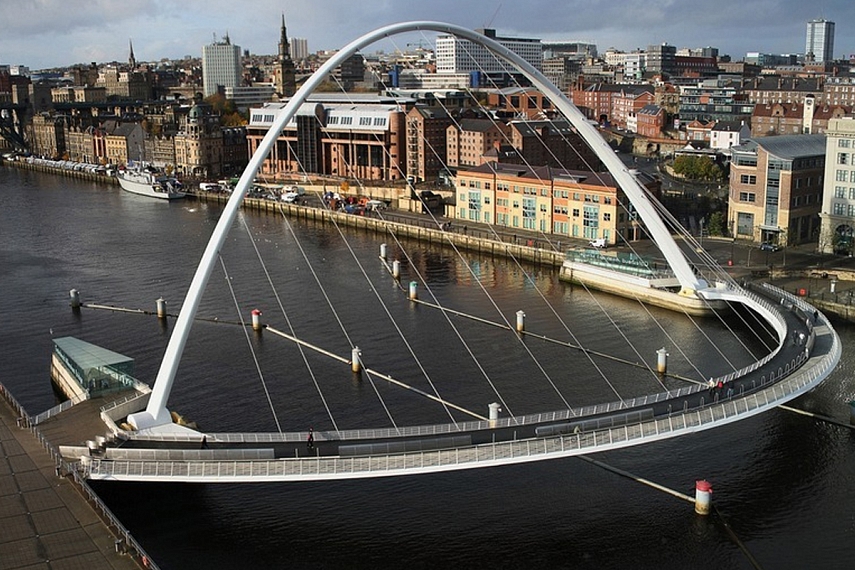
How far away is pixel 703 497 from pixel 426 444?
5.37m

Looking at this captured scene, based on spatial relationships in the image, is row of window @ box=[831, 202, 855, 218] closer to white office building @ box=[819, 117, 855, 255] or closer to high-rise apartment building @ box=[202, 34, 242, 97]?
white office building @ box=[819, 117, 855, 255]

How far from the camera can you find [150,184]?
7019cm

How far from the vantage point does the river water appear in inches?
687

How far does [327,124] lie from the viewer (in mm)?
70500

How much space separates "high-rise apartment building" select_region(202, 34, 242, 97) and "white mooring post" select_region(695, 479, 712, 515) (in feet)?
480

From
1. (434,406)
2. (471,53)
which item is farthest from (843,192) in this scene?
(471,53)

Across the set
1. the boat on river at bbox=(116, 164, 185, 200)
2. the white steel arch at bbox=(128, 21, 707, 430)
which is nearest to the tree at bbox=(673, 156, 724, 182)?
the boat on river at bbox=(116, 164, 185, 200)

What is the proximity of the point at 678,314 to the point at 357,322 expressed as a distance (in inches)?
420

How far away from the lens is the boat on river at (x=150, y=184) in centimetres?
6869

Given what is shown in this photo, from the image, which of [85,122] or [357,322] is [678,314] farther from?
[85,122]

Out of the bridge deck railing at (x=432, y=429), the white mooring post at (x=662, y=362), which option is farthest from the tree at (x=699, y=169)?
the bridge deck railing at (x=432, y=429)

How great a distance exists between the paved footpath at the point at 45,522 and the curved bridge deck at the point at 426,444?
2.61ft

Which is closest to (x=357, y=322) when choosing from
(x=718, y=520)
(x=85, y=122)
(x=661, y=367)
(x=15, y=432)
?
(x=661, y=367)

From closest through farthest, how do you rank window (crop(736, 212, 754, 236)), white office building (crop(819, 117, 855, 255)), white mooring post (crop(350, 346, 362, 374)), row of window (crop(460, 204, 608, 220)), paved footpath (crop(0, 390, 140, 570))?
paved footpath (crop(0, 390, 140, 570)) → white mooring post (crop(350, 346, 362, 374)) → white office building (crop(819, 117, 855, 255)) → window (crop(736, 212, 754, 236)) → row of window (crop(460, 204, 608, 220))
